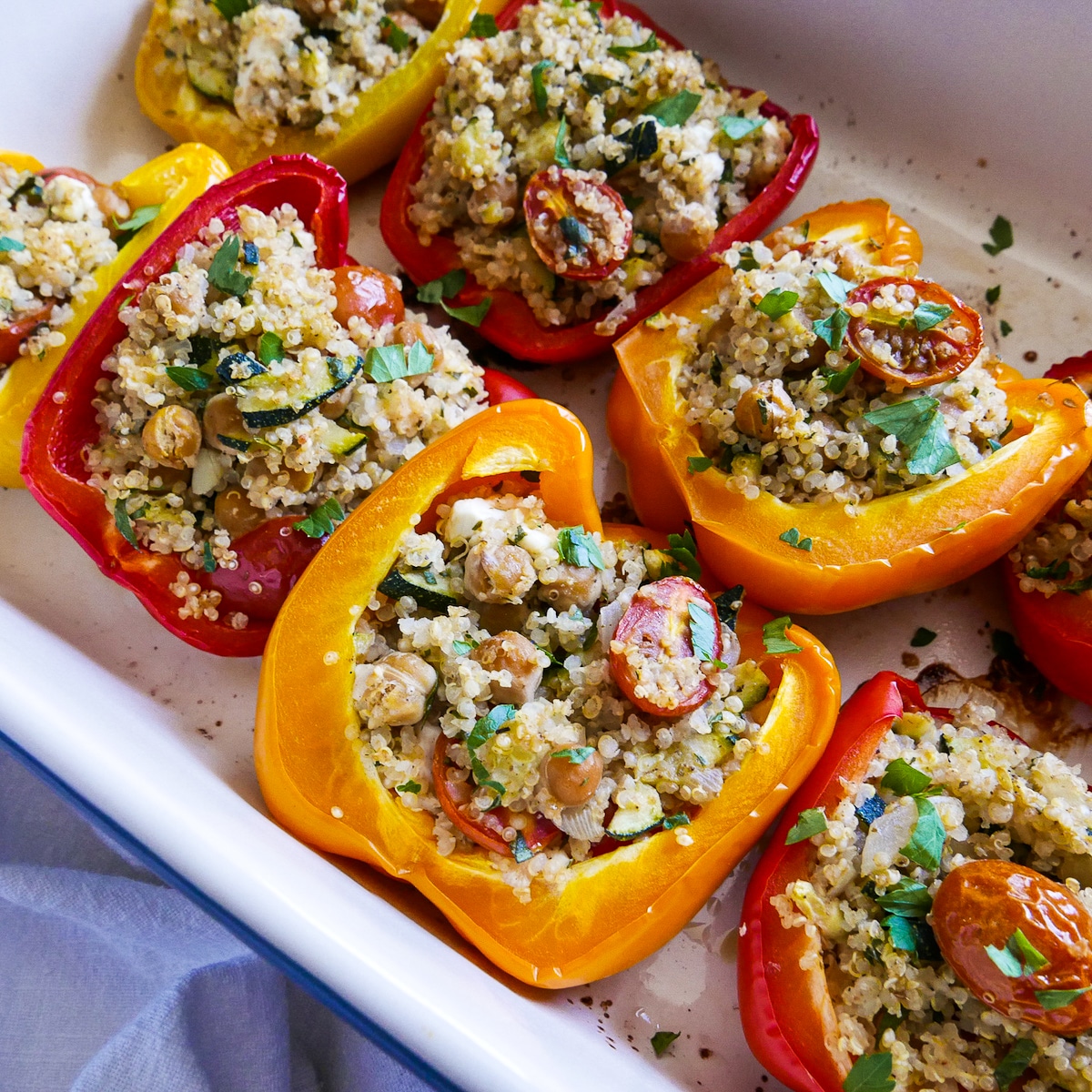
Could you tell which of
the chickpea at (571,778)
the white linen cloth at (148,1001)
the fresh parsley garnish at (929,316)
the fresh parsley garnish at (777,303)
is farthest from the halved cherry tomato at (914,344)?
the white linen cloth at (148,1001)

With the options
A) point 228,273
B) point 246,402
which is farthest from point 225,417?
point 228,273

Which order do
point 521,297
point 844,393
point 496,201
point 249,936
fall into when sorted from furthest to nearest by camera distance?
point 521,297 < point 496,201 < point 844,393 < point 249,936

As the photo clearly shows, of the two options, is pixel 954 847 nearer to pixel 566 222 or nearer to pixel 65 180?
pixel 566 222

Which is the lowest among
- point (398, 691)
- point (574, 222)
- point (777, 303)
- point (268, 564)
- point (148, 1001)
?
point (148, 1001)

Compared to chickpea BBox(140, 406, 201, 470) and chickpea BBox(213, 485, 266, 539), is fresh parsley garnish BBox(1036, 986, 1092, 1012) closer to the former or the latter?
chickpea BBox(213, 485, 266, 539)

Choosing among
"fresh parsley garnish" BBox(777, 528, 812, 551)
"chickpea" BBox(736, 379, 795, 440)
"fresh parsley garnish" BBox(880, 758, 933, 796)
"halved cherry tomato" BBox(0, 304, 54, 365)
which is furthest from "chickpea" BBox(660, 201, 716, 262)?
"halved cherry tomato" BBox(0, 304, 54, 365)

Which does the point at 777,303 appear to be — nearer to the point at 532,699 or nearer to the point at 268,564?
the point at 532,699

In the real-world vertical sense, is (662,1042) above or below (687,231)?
below
